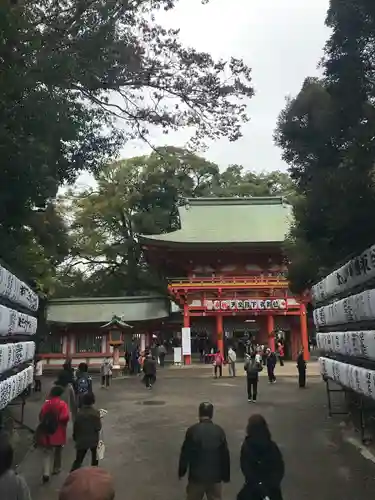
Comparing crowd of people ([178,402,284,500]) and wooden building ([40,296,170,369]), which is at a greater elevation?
wooden building ([40,296,170,369])

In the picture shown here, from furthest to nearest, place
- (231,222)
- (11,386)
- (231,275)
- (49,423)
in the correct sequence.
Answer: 1. (231,222)
2. (231,275)
3. (11,386)
4. (49,423)

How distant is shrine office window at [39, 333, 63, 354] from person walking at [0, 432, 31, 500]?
26.2 m

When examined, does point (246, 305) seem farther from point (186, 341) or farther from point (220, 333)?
point (186, 341)

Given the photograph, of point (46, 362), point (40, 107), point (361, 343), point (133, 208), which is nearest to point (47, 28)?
point (40, 107)

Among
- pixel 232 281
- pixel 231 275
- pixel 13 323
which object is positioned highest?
pixel 231 275

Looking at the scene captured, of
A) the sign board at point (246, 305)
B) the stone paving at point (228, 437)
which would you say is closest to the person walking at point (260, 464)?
the stone paving at point (228, 437)

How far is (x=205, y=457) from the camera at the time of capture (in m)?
4.92

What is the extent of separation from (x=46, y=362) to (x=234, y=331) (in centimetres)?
1270

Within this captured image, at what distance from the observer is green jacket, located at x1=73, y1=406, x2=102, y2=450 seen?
6.89 m

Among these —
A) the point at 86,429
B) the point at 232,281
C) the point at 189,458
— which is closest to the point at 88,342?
the point at 232,281

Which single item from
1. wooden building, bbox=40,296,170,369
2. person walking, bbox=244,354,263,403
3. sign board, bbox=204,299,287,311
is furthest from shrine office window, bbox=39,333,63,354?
person walking, bbox=244,354,263,403

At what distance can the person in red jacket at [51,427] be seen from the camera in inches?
278

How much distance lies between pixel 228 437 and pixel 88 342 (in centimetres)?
2007

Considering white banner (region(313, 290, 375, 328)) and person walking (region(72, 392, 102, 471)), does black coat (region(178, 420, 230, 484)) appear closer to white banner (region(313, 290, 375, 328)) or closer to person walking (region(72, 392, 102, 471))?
person walking (region(72, 392, 102, 471))
